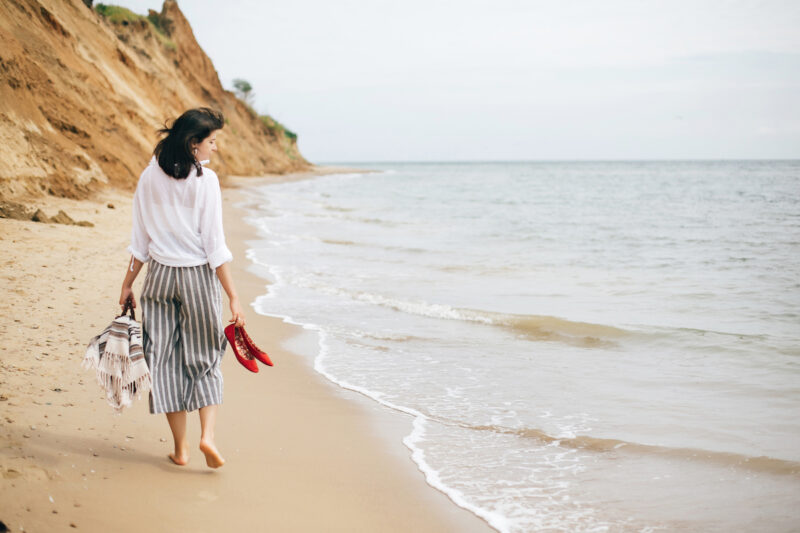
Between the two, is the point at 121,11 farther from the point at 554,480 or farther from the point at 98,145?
the point at 554,480

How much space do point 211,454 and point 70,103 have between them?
14.9 metres

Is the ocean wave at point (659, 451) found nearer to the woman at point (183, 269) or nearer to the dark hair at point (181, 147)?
the woman at point (183, 269)

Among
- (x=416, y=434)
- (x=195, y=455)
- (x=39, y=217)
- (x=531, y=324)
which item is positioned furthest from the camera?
(x=39, y=217)

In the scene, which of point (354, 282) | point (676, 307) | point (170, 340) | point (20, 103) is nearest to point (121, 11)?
point (20, 103)

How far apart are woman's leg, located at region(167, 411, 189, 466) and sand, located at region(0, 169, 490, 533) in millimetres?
50

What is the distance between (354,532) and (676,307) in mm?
6763

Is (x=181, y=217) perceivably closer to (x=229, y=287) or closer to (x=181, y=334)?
(x=229, y=287)

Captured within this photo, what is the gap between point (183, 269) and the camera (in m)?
3.26

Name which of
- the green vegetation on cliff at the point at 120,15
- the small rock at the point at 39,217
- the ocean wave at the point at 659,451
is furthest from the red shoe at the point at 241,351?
the green vegetation on cliff at the point at 120,15

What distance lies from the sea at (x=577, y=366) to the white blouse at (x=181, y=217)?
1724 mm

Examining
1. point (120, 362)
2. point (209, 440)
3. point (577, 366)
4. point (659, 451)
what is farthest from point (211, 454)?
point (577, 366)

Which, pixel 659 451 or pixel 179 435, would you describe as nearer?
pixel 179 435

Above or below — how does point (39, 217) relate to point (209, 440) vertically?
above

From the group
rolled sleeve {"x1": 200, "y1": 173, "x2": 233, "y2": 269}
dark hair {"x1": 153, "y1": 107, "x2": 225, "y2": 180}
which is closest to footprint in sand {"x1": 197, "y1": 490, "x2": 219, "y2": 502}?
rolled sleeve {"x1": 200, "y1": 173, "x2": 233, "y2": 269}
